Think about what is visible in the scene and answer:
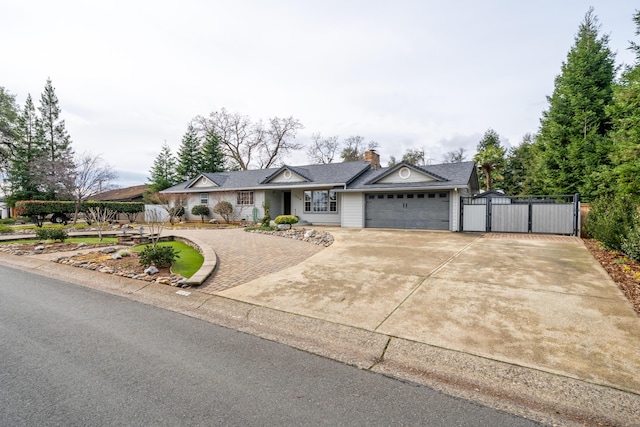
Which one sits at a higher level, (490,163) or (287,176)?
(490,163)

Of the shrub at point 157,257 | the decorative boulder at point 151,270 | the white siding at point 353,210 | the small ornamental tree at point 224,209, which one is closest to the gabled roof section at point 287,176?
the small ornamental tree at point 224,209

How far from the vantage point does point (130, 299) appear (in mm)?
5250

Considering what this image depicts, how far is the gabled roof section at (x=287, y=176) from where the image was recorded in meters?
19.4

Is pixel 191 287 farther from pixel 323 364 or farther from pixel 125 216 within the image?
pixel 125 216

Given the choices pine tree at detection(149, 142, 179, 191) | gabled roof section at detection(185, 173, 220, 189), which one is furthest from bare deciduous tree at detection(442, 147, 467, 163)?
pine tree at detection(149, 142, 179, 191)

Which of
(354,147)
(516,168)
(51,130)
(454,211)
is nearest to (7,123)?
(51,130)

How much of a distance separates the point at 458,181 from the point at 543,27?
672cm

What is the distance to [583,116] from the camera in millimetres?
18328

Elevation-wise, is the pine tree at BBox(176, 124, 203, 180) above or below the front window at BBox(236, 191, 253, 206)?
above

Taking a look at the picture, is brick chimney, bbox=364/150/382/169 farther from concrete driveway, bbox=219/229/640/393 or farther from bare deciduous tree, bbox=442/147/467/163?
bare deciduous tree, bbox=442/147/467/163

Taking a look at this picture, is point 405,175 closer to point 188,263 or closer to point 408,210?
point 408,210

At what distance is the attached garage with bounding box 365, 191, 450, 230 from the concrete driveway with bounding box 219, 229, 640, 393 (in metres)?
6.52

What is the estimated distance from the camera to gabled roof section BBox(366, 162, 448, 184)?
15.2 meters

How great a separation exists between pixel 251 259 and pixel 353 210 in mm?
10045
